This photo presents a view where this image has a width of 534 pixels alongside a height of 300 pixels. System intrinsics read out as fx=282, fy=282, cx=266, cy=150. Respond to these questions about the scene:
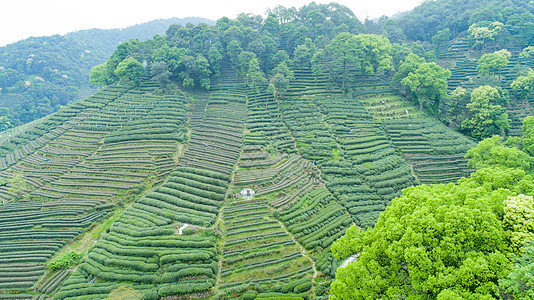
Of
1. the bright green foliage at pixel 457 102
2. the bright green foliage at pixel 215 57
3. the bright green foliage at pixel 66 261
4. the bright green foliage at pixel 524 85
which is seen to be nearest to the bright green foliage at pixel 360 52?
the bright green foliage at pixel 457 102

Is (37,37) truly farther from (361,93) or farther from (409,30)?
(409,30)

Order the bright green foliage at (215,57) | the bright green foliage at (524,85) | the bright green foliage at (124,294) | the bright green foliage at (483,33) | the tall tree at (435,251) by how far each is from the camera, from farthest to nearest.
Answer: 1. the bright green foliage at (483,33)
2. the bright green foliage at (215,57)
3. the bright green foliage at (524,85)
4. the bright green foliage at (124,294)
5. the tall tree at (435,251)

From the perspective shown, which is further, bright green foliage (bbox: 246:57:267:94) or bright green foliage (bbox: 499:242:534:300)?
bright green foliage (bbox: 246:57:267:94)

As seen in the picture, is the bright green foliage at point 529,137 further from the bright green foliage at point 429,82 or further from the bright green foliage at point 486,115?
the bright green foliage at point 429,82

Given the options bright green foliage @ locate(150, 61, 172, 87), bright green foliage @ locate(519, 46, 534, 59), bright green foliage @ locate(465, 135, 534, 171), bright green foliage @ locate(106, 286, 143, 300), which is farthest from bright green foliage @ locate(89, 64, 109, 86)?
bright green foliage @ locate(519, 46, 534, 59)

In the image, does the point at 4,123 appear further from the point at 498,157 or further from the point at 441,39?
the point at 441,39

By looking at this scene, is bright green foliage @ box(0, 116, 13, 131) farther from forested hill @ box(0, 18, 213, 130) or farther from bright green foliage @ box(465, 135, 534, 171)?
bright green foliage @ box(465, 135, 534, 171)

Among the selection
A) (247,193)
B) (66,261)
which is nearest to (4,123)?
(66,261)
